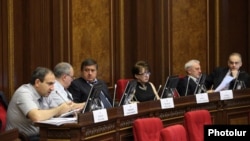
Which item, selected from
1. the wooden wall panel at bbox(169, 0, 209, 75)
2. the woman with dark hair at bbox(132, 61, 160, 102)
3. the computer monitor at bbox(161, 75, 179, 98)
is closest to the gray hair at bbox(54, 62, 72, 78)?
the woman with dark hair at bbox(132, 61, 160, 102)

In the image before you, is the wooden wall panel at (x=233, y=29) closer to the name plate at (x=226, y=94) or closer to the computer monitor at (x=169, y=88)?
the name plate at (x=226, y=94)

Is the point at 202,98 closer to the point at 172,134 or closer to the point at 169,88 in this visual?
the point at 169,88

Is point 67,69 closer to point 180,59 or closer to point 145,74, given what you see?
point 145,74

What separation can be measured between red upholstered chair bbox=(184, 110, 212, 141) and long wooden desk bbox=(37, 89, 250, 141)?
570mm

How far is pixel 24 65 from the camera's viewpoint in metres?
6.48

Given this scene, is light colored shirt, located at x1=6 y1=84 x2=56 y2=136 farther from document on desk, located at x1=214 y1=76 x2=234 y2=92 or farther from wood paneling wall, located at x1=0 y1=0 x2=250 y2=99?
document on desk, located at x1=214 y1=76 x2=234 y2=92

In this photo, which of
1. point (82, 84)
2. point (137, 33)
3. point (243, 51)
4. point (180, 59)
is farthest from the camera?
point (243, 51)

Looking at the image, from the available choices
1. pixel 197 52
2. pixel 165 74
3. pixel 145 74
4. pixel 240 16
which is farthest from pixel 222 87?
pixel 240 16

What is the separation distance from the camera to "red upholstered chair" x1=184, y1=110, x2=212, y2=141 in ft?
16.3

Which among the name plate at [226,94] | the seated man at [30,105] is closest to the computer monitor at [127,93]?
the seated man at [30,105]

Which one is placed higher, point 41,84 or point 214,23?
point 214,23

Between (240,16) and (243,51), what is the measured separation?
2.08ft

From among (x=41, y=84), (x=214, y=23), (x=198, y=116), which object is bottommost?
(x=198, y=116)

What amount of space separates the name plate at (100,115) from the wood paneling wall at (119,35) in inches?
73.9
